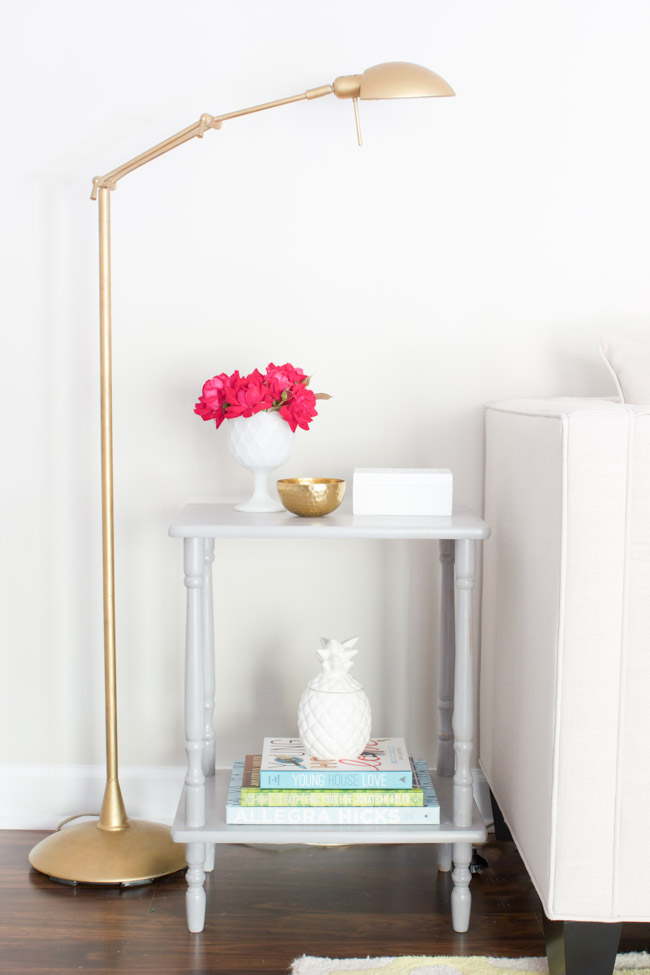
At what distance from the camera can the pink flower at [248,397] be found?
1.62m

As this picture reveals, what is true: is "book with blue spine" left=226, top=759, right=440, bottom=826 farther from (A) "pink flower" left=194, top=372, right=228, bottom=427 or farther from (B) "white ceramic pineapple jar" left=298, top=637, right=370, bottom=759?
(A) "pink flower" left=194, top=372, right=228, bottom=427

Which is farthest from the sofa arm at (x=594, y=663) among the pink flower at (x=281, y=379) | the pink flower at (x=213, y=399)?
the pink flower at (x=213, y=399)

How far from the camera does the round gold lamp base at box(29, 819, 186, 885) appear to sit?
1707mm

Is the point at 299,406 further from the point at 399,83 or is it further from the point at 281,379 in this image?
the point at 399,83

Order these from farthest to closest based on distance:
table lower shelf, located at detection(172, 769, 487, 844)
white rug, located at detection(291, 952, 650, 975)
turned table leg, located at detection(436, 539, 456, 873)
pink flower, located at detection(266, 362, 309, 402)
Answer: turned table leg, located at detection(436, 539, 456, 873) → pink flower, located at detection(266, 362, 309, 402) → table lower shelf, located at detection(172, 769, 487, 844) → white rug, located at detection(291, 952, 650, 975)

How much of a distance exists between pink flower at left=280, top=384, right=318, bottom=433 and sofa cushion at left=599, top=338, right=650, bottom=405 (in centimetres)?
57

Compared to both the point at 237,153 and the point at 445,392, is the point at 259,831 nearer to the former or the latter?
Result: the point at 445,392

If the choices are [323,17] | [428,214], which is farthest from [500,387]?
[323,17]

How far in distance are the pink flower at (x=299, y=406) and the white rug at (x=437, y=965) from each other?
885 millimetres

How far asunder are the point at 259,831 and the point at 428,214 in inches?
49.5

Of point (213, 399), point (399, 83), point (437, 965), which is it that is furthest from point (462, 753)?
point (399, 83)

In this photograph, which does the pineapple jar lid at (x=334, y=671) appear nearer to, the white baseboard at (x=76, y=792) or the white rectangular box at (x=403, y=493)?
the white rectangular box at (x=403, y=493)

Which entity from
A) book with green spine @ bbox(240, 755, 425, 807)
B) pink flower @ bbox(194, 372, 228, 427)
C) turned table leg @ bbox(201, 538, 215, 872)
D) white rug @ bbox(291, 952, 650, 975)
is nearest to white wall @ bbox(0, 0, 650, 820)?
turned table leg @ bbox(201, 538, 215, 872)

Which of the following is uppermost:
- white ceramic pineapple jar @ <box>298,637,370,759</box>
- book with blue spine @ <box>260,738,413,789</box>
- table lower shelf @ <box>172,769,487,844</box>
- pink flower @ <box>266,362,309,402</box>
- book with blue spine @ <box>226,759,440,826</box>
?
A: pink flower @ <box>266,362,309,402</box>
